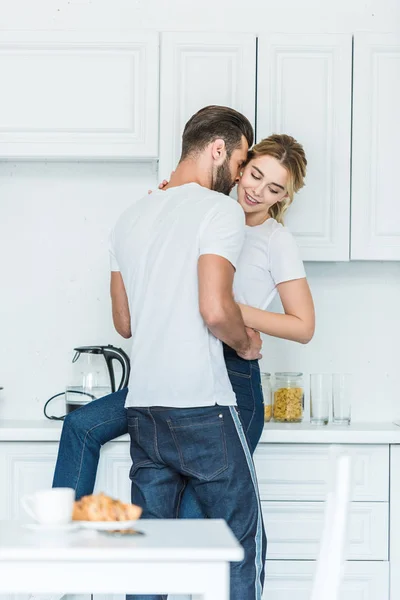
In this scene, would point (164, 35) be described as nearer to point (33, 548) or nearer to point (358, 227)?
point (358, 227)

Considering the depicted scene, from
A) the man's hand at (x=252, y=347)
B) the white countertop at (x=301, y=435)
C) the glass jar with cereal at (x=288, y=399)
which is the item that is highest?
the man's hand at (x=252, y=347)

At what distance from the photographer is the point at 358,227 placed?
2900mm

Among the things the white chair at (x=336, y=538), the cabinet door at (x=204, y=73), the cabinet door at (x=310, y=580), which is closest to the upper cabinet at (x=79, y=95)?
the cabinet door at (x=204, y=73)

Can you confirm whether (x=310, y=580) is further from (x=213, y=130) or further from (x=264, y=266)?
(x=213, y=130)

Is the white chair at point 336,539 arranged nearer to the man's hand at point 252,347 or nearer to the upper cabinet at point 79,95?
the man's hand at point 252,347

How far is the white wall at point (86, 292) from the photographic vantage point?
10.4 feet

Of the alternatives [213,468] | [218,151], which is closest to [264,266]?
[218,151]

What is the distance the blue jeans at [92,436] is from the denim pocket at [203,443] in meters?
0.32

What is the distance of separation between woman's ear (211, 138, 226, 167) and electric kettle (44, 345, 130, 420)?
95cm

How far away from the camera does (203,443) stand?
2.04 m

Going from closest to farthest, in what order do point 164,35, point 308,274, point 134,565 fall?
point 134,565 < point 164,35 < point 308,274

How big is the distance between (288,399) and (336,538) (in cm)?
174

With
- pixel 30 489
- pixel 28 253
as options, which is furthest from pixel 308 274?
pixel 30 489

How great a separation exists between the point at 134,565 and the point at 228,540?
0.48 feet
